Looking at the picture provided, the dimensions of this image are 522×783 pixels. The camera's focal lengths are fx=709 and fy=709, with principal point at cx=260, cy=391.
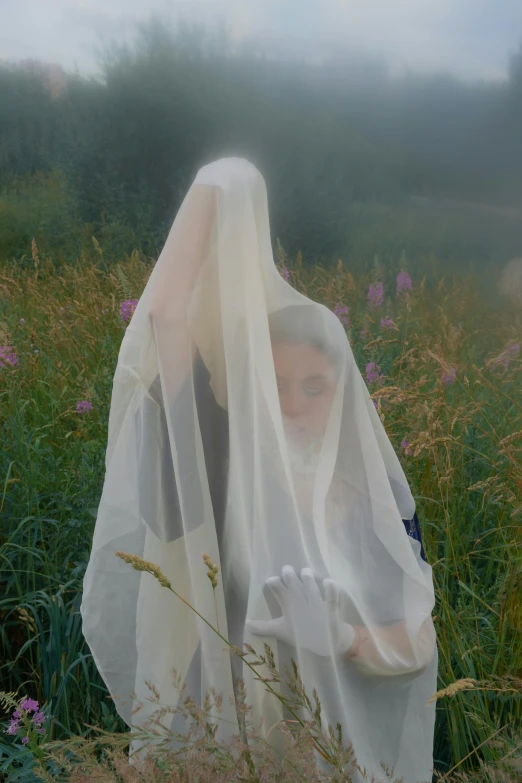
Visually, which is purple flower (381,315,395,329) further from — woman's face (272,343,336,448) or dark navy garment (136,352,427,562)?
dark navy garment (136,352,427,562)

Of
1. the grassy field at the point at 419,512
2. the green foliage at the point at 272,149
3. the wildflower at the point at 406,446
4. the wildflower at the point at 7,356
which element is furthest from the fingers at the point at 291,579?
the green foliage at the point at 272,149

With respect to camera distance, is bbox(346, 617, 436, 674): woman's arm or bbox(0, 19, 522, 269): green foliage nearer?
bbox(346, 617, 436, 674): woman's arm

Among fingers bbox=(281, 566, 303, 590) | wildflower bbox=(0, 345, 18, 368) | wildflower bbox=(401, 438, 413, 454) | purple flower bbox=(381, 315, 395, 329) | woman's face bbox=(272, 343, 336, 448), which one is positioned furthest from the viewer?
purple flower bbox=(381, 315, 395, 329)

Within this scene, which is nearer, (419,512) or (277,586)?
(277,586)

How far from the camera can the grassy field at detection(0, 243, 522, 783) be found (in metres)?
1.34

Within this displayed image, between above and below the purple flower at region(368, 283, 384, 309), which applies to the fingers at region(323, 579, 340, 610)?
above

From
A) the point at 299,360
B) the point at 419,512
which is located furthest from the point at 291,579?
the point at 419,512

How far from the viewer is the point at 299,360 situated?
1.25m

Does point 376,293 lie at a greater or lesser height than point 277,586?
lesser

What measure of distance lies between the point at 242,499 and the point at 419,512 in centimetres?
82

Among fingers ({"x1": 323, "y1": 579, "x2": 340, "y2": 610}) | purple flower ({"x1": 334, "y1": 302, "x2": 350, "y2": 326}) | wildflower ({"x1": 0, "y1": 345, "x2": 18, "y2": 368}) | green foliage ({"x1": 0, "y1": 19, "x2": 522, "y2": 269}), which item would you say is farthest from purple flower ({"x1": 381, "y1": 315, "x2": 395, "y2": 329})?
green foliage ({"x1": 0, "y1": 19, "x2": 522, "y2": 269})

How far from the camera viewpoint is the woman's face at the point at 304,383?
1234 mm

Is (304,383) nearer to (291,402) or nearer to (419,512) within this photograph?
(291,402)

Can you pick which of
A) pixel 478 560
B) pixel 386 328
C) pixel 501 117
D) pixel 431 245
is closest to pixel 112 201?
pixel 431 245
